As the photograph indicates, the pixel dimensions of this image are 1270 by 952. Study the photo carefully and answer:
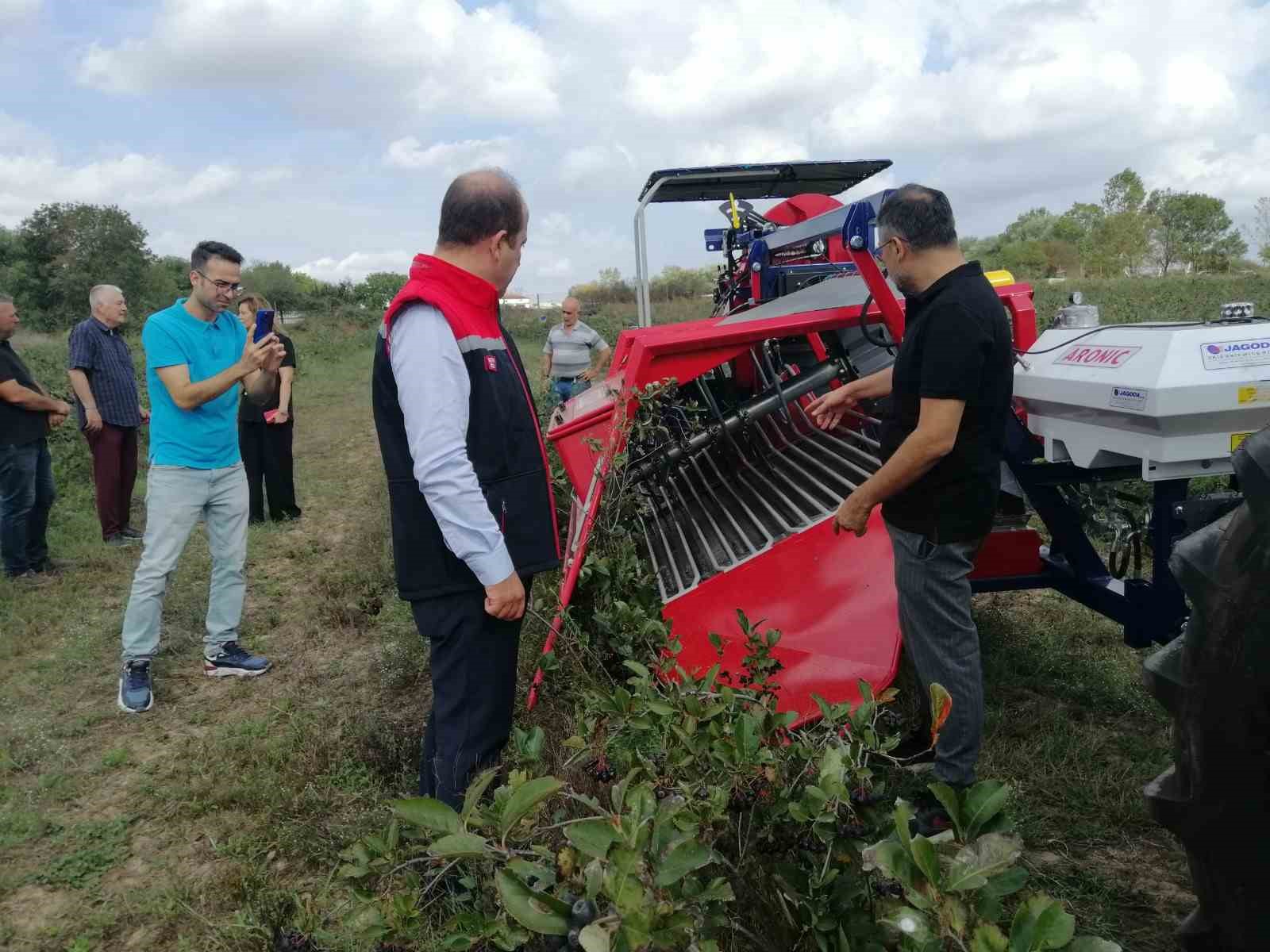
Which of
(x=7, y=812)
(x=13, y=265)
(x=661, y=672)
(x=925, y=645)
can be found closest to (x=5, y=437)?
(x=7, y=812)

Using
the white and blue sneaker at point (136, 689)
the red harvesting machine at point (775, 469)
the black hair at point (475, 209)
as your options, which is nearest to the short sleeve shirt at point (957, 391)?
the red harvesting machine at point (775, 469)

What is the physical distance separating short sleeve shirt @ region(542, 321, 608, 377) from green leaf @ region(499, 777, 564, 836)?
7437 millimetres

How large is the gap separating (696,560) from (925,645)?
42.9 inches

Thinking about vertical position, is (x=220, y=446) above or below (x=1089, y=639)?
above

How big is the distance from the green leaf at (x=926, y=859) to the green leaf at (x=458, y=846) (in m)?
0.57

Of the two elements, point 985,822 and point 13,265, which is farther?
point 13,265

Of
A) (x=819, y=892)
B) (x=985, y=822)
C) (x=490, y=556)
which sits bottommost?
(x=819, y=892)

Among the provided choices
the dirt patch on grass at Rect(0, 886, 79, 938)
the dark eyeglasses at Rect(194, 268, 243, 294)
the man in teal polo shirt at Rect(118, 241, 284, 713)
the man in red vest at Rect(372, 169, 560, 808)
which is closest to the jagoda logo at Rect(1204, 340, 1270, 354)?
the man in red vest at Rect(372, 169, 560, 808)

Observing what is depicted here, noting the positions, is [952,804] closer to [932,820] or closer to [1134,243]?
[932,820]

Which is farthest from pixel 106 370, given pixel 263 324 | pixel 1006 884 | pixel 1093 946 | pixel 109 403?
pixel 1093 946

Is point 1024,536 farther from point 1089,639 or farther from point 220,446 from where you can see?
point 220,446

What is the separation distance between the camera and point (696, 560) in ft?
11.0

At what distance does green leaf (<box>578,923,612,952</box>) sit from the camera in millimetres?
1051

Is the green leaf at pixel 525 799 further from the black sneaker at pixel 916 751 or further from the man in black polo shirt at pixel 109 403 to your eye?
the man in black polo shirt at pixel 109 403
